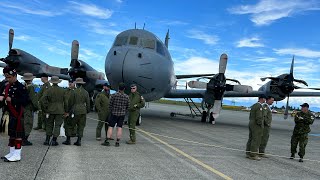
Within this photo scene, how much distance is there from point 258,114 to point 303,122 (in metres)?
1.44

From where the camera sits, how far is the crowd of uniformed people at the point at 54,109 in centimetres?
677

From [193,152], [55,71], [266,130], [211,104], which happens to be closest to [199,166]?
[193,152]

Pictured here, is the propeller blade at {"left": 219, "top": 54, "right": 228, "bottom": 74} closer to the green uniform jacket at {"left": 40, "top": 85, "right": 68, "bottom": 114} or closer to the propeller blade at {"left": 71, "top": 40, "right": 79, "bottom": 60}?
the propeller blade at {"left": 71, "top": 40, "right": 79, "bottom": 60}

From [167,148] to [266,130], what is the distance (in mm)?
3005

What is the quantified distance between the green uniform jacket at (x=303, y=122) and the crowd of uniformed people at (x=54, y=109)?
487 cm

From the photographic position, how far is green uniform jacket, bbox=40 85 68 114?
8992 mm

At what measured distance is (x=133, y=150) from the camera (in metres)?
8.95

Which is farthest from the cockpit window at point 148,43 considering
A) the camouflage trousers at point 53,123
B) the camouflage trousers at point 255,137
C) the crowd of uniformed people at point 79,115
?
the camouflage trousers at point 255,137

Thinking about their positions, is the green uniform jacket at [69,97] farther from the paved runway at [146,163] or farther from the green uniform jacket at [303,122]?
the green uniform jacket at [303,122]

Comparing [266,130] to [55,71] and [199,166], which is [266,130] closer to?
[199,166]

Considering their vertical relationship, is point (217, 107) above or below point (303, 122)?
above

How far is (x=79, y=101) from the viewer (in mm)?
9602

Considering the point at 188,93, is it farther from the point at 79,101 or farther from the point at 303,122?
the point at 79,101

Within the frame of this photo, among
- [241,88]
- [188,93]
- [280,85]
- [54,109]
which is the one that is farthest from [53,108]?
[280,85]
